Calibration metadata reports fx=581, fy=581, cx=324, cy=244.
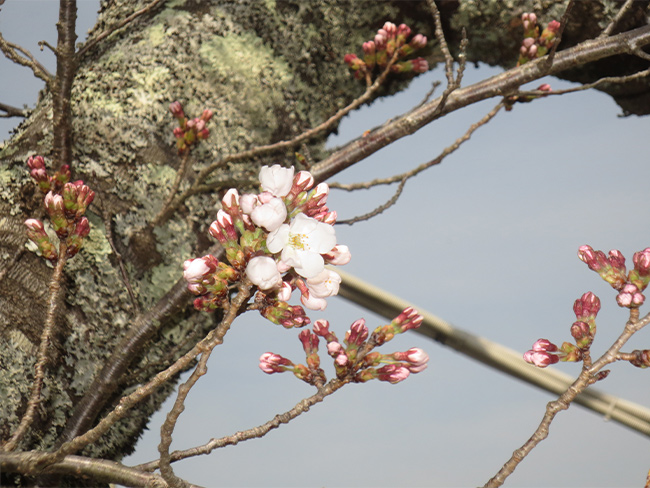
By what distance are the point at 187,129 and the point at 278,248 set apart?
2.18 feet

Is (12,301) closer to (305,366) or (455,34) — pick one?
A: (305,366)

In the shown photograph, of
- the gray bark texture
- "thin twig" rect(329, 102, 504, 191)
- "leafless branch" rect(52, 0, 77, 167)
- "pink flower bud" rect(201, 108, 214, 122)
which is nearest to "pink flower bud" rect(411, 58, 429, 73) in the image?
the gray bark texture

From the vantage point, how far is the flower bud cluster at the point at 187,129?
1126mm

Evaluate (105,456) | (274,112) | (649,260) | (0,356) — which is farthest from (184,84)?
(649,260)

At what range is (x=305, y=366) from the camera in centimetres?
73

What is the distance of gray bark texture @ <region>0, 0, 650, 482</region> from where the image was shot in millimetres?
1033

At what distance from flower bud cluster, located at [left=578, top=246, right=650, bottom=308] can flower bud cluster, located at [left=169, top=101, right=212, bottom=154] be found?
2.38ft

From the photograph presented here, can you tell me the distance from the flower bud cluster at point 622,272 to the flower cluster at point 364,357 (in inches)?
9.1

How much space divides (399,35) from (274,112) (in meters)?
0.34

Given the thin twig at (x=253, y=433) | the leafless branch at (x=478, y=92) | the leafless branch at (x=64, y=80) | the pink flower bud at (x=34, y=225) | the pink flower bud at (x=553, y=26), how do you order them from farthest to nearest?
the pink flower bud at (x=553, y=26) < the leafless branch at (x=478, y=92) < the leafless branch at (x=64, y=80) < the pink flower bud at (x=34, y=225) < the thin twig at (x=253, y=433)

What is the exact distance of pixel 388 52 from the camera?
133cm

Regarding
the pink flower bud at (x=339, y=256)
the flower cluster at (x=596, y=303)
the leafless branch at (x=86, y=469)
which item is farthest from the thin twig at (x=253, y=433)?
the flower cluster at (x=596, y=303)

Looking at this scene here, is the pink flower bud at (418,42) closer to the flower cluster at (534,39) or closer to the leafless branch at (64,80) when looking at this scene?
the flower cluster at (534,39)

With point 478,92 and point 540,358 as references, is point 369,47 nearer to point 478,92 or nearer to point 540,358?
point 478,92
